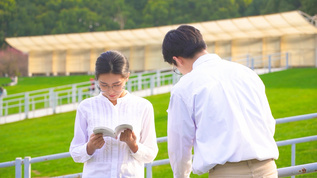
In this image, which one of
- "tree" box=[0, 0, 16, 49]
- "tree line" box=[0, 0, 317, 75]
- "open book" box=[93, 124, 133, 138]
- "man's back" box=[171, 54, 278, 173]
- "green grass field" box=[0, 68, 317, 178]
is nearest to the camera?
"man's back" box=[171, 54, 278, 173]

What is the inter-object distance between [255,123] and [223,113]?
20 centimetres

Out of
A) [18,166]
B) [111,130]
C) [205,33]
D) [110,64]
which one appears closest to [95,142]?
[111,130]

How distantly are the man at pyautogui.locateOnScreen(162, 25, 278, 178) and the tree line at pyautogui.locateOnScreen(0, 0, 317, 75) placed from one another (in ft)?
168

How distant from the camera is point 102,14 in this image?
195ft

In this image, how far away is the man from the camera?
2770 millimetres

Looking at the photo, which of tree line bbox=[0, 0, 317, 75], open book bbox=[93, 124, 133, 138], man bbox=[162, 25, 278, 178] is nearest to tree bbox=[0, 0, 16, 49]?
tree line bbox=[0, 0, 317, 75]

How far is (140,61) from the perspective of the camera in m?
42.5

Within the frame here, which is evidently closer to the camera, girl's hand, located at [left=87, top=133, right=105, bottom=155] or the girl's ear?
the girl's ear

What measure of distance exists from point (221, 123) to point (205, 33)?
33.9m

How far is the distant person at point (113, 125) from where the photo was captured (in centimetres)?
346

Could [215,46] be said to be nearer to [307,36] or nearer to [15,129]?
[307,36]

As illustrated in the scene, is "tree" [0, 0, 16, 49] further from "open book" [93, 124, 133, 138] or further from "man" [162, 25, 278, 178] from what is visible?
"man" [162, 25, 278, 178]

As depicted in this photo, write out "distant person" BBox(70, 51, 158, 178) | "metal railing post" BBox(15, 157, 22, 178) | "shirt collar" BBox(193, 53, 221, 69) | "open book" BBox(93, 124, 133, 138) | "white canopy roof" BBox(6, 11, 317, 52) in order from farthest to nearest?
"white canopy roof" BBox(6, 11, 317, 52) < "metal railing post" BBox(15, 157, 22, 178) < "distant person" BBox(70, 51, 158, 178) < "open book" BBox(93, 124, 133, 138) < "shirt collar" BBox(193, 53, 221, 69)

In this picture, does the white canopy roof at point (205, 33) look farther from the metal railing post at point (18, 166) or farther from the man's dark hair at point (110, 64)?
the man's dark hair at point (110, 64)
